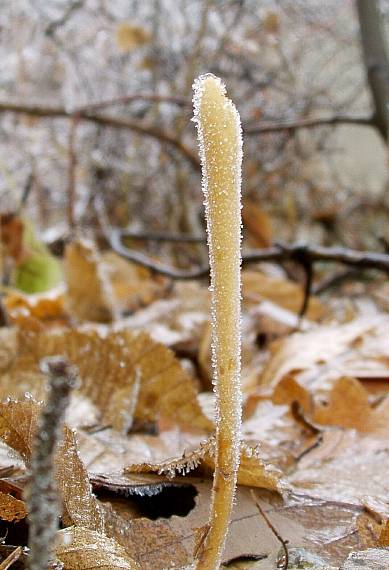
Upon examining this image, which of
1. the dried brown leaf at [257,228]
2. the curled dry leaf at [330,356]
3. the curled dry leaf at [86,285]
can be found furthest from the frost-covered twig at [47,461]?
the dried brown leaf at [257,228]

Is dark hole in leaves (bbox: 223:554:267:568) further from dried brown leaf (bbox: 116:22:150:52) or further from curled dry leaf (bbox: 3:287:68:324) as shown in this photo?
dried brown leaf (bbox: 116:22:150:52)

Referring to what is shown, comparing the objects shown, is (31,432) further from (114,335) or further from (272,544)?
(114,335)

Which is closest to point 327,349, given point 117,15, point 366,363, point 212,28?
point 366,363

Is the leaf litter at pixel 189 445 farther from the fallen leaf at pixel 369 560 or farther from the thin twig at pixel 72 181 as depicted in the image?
the thin twig at pixel 72 181

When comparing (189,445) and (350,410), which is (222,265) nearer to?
(189,445)

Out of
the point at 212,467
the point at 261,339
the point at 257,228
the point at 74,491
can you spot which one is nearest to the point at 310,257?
the point at 261,339

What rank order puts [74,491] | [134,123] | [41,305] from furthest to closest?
1. [134,123]
2. [41,305]
3. [74,491]
